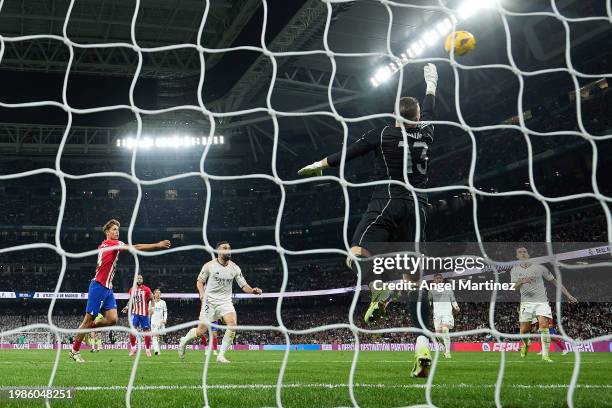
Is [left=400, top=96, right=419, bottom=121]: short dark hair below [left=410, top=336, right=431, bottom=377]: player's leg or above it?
above

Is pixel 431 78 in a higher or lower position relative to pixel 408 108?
higher

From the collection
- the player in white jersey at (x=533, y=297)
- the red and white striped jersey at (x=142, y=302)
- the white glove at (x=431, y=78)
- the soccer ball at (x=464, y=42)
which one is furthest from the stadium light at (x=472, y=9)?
the red and white striped jersey at (x=142, y=302)

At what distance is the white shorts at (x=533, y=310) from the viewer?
962 cm

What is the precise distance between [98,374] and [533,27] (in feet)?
70.7

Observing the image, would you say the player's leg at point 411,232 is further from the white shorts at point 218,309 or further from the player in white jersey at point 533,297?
the player in white jersey at point 533,297

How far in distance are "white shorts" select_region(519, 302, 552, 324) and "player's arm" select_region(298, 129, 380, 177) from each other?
230 inches

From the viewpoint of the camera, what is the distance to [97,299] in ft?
25.9

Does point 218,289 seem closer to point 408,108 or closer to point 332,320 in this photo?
point 408,108

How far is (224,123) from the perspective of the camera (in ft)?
106

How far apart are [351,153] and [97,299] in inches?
179

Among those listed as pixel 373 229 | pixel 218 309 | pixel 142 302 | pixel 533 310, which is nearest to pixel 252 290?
pixel 218 309

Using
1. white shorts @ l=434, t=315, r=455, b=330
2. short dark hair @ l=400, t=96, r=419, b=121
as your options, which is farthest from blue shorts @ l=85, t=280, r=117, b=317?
white shorts @ l=434, t=315, r=455, b=330

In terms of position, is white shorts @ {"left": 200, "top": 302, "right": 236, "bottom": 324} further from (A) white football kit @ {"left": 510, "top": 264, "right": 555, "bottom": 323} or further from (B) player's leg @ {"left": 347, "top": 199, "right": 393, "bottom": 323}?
(B) player's leg @ {"left": 347, "top": 199, "right": 393, "bottom": 323}

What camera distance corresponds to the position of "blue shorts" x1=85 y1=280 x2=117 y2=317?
783cm
